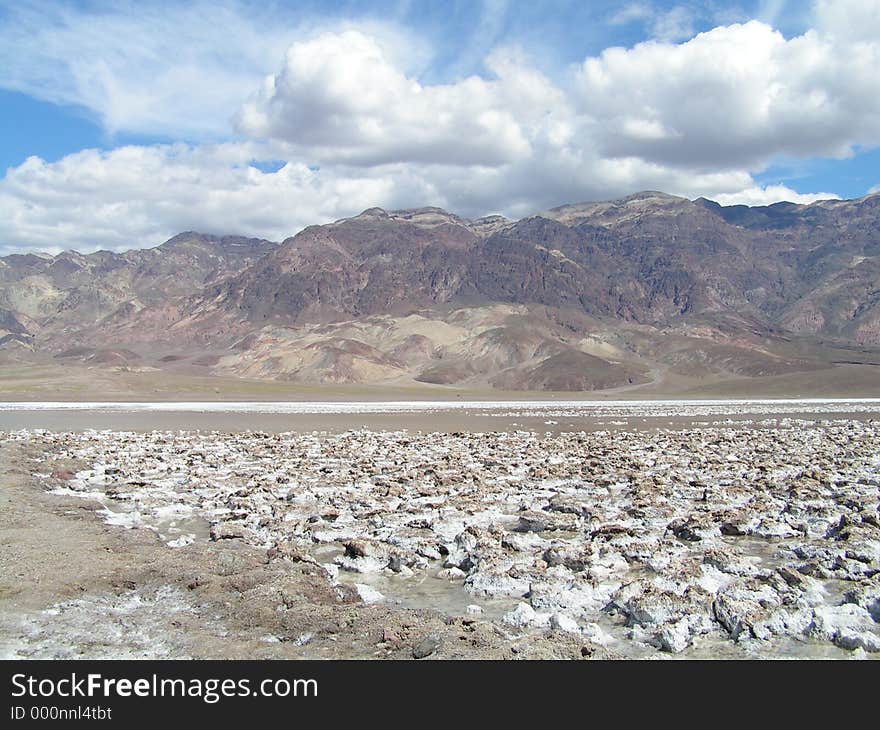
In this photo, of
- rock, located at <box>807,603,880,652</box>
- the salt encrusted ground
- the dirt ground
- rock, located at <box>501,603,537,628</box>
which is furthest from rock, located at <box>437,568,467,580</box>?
rock, located at <box>807,603,880,652</box>

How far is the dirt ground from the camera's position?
6.70m

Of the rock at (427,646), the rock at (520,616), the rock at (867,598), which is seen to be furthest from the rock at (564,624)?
the rock at (867,598)

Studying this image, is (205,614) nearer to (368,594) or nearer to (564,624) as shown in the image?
(368,594)

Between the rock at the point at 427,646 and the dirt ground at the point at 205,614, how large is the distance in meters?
0.01

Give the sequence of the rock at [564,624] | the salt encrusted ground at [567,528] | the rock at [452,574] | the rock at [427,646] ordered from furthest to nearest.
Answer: the rock at [452,574]
the salt encrusted ground at [567,528]
the rock at [564,624]
the rock at [427,646]

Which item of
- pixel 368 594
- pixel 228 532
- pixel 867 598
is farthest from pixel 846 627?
pixel 228 532

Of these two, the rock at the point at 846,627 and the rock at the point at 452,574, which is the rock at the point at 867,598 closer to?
the rock at the point at 846,627

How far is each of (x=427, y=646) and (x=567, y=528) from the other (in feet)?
21.1

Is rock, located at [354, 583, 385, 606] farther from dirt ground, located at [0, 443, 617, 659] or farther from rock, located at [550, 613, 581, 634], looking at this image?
rock, located at [550, 613, 581, 634]

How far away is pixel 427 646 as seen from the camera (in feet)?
21.8

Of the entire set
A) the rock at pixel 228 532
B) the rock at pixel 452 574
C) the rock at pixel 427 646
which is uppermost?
the rock at pixel 427 646

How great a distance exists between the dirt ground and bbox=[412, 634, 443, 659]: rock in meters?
0.01

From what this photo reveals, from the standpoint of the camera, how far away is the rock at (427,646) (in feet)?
21.4
